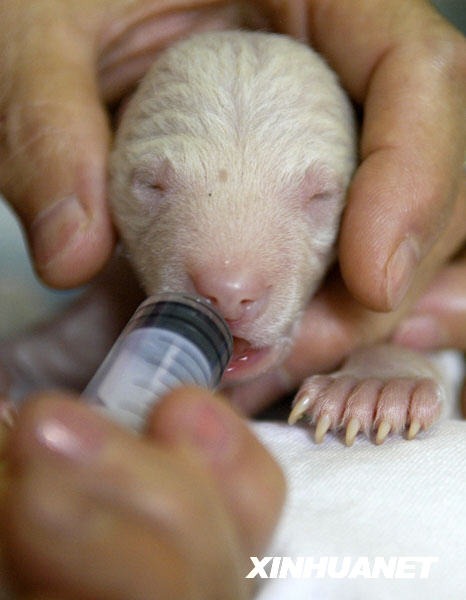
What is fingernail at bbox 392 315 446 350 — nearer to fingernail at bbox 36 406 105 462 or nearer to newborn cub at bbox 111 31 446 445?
newborn cub at bbox 111 31 446 445

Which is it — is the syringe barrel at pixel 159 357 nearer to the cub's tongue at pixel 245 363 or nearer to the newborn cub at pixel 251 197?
the newborn cub at pixel 251 197

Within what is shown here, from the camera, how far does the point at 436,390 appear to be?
1.39 meters

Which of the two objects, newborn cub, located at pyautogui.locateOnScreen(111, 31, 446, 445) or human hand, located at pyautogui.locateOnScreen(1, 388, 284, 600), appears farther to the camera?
newborn cub, located at pyautogui.locateOnScreen(111, 31, 446, 445)

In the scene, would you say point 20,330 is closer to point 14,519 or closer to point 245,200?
point 245,200

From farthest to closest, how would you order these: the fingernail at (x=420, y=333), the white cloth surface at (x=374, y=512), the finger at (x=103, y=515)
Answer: the fingernail at (x=420, y=333)
the white cloth surface at (x=374, y=512)
the finger at (x=103, y=515)

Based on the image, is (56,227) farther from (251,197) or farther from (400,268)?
(400,268)

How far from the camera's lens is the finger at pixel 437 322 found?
1.90m

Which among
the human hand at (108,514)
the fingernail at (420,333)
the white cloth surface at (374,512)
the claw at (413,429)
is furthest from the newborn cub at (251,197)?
the human hand at (108,514)

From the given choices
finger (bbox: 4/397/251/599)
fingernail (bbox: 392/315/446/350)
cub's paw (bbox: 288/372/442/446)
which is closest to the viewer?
finger (bbox: 4/397/251/599)

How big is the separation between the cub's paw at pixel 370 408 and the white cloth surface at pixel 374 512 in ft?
0.12

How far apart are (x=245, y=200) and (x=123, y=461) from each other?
744 millimetres

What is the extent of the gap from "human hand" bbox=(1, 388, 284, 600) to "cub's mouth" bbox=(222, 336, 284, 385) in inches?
27.3

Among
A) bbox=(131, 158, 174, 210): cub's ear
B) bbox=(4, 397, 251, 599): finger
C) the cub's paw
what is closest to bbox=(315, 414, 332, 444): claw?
the cub's paw

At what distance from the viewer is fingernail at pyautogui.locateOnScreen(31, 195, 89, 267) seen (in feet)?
4.33
